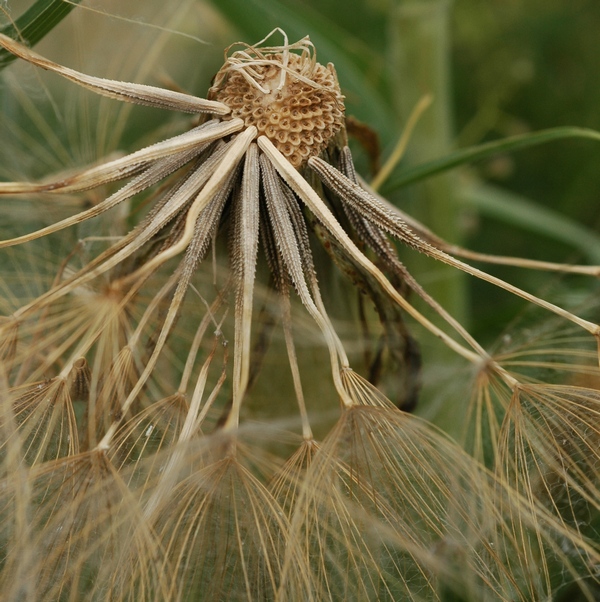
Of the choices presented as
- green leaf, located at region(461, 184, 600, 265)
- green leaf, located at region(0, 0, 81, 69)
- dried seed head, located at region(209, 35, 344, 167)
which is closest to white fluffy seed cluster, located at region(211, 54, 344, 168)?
dried seed head, located at region(209, 35, 344, 167)

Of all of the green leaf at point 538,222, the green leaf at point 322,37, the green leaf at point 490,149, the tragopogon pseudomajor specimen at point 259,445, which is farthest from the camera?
the green leaf at point 538,222

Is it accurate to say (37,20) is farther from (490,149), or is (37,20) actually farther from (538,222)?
(538,222)

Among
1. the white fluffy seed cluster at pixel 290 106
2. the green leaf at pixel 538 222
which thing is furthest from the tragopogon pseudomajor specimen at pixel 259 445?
the green leaf at pixel 538 222

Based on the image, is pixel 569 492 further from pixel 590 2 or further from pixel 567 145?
pixel 590 2

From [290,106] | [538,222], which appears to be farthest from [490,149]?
[538,222]

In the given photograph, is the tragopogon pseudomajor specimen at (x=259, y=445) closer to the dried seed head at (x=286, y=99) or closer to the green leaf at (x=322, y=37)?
the dried seed head at (x=286, y=99)

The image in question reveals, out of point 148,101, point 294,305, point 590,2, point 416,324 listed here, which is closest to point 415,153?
point 416,324

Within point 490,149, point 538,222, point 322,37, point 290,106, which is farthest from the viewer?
point 538,222
